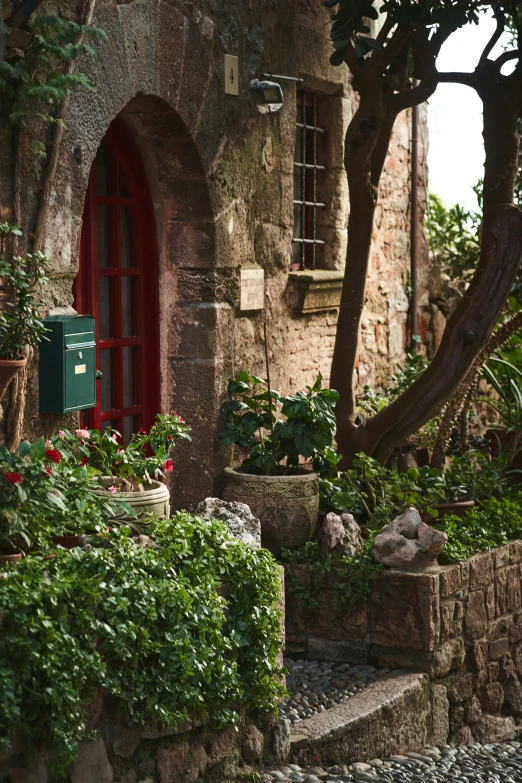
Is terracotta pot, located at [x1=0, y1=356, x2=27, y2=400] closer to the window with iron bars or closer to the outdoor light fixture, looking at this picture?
the outdoor light fixture

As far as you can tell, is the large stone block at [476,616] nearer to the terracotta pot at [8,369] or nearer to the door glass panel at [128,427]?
the door glass panel at [128,427]

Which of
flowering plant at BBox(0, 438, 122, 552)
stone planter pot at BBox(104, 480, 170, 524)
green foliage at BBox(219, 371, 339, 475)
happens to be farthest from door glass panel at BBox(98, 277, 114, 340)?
flowering plant at BBox(0, 438, 122, 552)

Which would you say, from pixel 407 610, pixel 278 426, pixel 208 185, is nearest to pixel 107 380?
pixel 278 426

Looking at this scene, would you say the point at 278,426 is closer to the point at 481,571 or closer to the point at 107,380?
the point at 107,380

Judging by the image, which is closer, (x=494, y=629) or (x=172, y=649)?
(x=172, y=649)

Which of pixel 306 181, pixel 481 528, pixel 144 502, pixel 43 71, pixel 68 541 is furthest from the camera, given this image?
pixel 306 181

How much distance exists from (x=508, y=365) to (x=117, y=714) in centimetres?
481

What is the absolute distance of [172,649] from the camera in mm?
3752

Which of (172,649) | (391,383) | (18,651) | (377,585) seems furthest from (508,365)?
(18,651)

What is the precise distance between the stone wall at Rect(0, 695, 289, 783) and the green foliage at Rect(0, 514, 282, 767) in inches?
2.6

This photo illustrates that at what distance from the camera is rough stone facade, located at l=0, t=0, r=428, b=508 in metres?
4.95

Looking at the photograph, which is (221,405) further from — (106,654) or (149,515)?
(106,654)

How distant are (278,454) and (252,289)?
3.28 feet

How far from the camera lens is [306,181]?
24.3 feet
